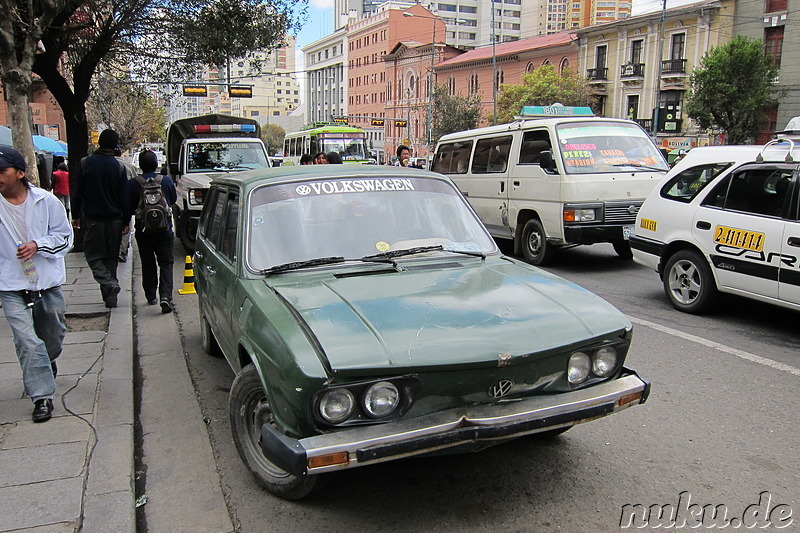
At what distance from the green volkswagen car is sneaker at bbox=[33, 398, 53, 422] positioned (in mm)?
1228

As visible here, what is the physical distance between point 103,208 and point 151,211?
61 cm

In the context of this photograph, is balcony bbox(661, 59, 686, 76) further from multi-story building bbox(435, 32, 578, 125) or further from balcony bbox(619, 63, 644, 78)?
multi-story building bbox(435, 32, 578, 125)

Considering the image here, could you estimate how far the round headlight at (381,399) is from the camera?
264 cm

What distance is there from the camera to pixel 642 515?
312 cm

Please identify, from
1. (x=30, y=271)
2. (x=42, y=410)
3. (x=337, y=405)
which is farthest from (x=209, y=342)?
(x=337, y=405)

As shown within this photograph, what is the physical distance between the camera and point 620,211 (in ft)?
29.9

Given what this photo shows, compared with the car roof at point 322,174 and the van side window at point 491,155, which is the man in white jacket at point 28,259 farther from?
the van side window at point 491,155

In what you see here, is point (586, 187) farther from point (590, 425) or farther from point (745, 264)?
point (590, 425)

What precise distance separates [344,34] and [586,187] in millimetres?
120073

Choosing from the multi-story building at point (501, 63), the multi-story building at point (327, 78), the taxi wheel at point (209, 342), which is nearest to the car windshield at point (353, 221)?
the taxi wheel at point (209, 342)

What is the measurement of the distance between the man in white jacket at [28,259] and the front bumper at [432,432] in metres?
2.21

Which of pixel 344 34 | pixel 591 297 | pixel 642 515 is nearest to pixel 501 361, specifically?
pixel 591 297

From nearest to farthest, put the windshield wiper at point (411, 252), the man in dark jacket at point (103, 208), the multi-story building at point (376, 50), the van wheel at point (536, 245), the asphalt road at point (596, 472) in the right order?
the asphalt road at point (596, 472), the windshield wiper at point (411, 252), the man in dark jacket at point (103, 208), the van wheel at point (536, 245), the multi-story building at point (376, 50)

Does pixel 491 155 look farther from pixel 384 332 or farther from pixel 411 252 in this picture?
pixel 384 332
